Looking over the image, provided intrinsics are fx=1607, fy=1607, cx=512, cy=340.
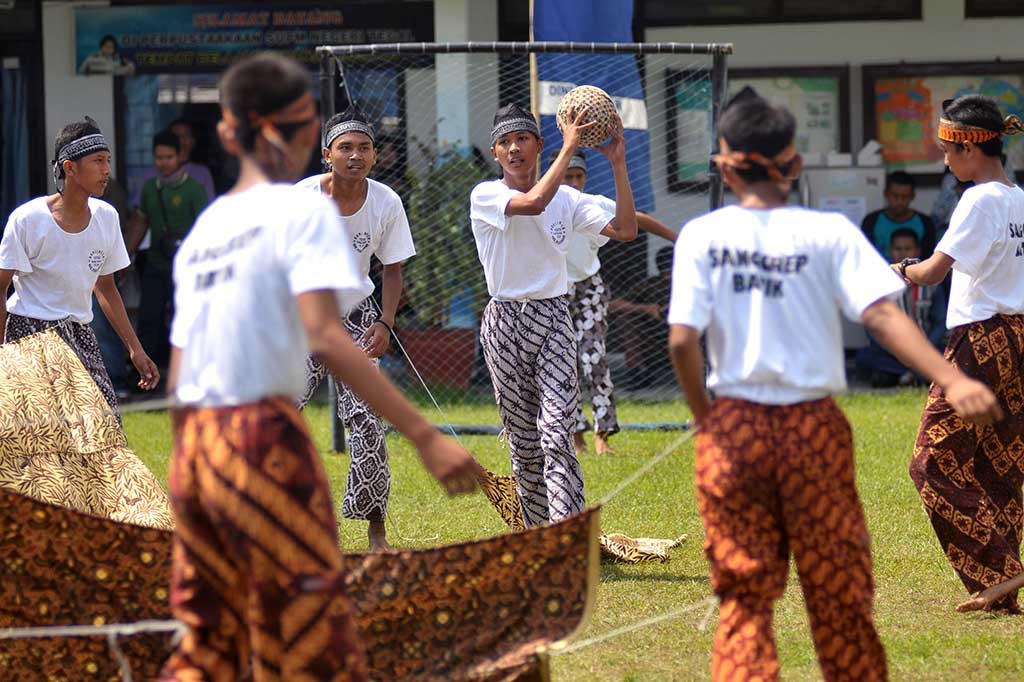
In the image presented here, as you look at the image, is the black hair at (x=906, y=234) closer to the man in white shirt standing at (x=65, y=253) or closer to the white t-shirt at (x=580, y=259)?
the white t-shirt at (x=580, y=259)

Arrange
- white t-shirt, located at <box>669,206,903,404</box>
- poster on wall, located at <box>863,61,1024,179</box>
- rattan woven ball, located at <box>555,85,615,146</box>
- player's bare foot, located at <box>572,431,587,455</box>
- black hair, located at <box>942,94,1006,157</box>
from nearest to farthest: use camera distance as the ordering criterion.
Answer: white t-shirt, located at <box>669,206,903,404</box> < black hair, located at <box>942,94,1006,157</box> < rattan woven ball, located at <box>555,85,615,146</box> < player's bare foot, located at <box>572,431,587,455</box> < poster on wall, located at <box>863,61,1024,179</box>

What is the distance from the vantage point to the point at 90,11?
14.7 meters

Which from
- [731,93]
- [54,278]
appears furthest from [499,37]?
[54,278]

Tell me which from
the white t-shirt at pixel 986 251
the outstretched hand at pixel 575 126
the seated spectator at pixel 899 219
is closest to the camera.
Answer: the white t-shirt at pixel 986 251

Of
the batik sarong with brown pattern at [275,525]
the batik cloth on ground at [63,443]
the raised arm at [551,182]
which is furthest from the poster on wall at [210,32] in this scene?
the batik sarong with brown pattern at [275,525]

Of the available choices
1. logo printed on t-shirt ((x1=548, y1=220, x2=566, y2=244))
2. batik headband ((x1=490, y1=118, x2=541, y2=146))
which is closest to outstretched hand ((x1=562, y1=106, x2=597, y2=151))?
batik headband ((x1=490, y1=118, x2=541, y2=146))

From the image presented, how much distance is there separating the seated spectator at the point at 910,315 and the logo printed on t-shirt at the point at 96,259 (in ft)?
26.6

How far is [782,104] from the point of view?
13.9m

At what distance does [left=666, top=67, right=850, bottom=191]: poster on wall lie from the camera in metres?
13.4

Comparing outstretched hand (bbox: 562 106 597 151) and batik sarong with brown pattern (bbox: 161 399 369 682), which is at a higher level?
outstretched hand (bbox: 562 106 597 151)

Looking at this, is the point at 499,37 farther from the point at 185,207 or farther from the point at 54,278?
the point at 54,278

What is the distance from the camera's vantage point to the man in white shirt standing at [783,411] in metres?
4.27

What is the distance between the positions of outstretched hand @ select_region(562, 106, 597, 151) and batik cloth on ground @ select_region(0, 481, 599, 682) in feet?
7.56

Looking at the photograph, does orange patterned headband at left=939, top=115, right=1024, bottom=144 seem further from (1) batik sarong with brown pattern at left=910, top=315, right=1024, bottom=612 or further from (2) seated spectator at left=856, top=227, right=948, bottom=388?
(2) seated spectator at left=856, top=227, right=948, bottom=388
